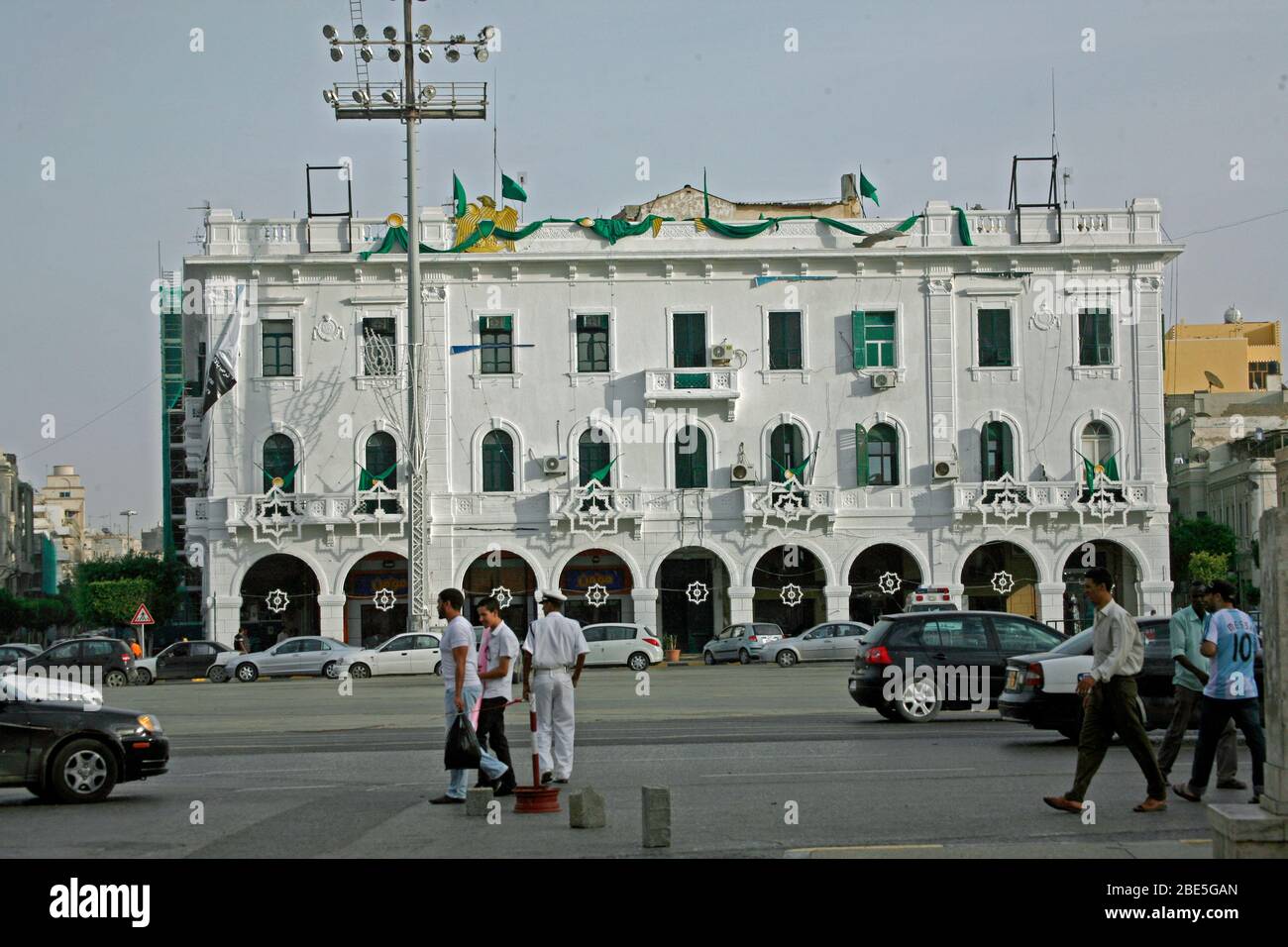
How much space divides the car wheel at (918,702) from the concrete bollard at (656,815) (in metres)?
11.4

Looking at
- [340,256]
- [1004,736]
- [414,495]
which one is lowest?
[1004,736]

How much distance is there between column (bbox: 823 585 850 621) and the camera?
164 ft

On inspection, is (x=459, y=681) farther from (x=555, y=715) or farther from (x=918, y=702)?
(x=918, y=702)

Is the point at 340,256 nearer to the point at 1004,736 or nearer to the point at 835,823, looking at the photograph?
the point at 1004,736

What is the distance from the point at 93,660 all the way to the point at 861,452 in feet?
76.4

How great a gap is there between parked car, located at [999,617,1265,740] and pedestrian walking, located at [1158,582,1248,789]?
3.04m

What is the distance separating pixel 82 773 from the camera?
46.6ft

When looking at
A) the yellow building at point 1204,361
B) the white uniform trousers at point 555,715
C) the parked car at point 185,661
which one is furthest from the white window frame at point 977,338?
the yellow building at point 1204,361

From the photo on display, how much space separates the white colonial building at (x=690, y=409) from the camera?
163 ft

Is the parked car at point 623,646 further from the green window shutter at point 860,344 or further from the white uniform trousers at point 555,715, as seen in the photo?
the white uniform trousers at point 555,715

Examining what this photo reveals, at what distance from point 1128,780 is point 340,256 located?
A: 38.7m

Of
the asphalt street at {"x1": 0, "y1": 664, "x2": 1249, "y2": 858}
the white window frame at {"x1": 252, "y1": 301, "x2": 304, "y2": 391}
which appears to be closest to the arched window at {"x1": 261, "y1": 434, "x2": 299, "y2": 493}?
the white window frame at {"x1": 252, "y1": 301, "x2": 304, "y2": 391}
